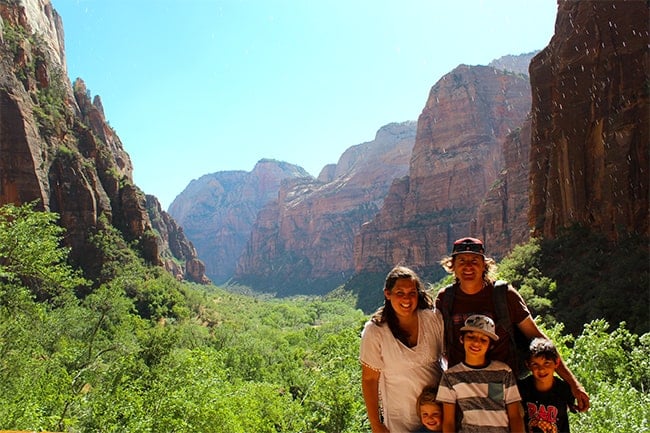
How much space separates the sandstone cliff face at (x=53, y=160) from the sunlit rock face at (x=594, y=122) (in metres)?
41.4

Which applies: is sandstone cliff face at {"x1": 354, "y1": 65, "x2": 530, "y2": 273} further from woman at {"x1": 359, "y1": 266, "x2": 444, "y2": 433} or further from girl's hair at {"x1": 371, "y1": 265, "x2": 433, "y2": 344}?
woman at {"x1": 359, "y1": 266, "x2": 444, "y2": 433}

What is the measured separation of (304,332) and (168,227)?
2842 inches

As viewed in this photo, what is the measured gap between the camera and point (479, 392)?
3.25 m

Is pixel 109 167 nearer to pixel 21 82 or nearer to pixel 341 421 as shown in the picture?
pixel 21 82

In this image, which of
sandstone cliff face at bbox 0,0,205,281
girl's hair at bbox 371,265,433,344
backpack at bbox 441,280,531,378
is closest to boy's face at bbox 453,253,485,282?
backpack at bbox 441,280,531,378

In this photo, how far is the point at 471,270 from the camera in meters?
3.57

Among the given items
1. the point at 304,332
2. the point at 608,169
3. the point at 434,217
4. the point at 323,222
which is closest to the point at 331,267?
the point at 323,222

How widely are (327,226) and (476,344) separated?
17216 centimetres

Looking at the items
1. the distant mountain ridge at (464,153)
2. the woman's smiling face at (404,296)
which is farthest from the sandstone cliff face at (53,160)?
the woman's smiling face at (404,296)

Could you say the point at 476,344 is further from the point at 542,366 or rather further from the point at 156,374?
the point at 156,374

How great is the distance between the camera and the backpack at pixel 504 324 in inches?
135

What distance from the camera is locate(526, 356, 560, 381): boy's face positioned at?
3410mm

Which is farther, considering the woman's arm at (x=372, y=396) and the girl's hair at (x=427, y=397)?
the woman's arm at (x=372, y=396)

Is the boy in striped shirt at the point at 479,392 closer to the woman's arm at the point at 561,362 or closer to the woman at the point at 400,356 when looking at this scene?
the woman at the point at 400,356
